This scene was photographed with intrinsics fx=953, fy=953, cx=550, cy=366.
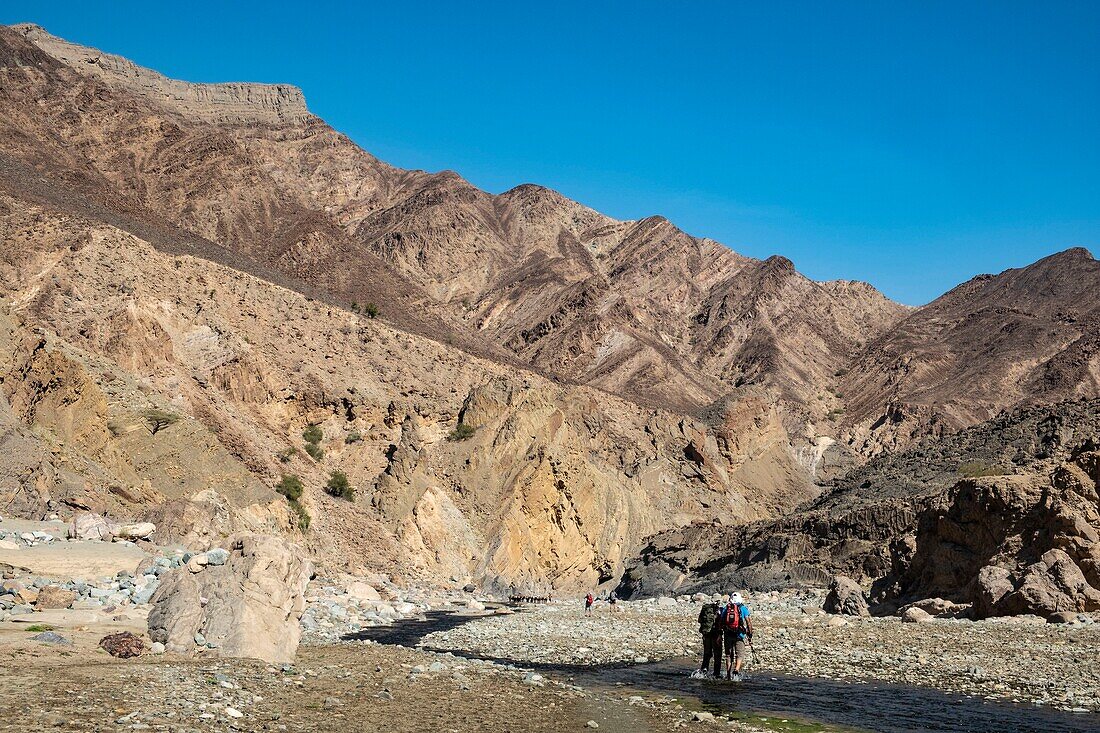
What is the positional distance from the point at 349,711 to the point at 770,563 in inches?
Answer: 1356

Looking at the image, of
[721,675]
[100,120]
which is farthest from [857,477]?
[100,120]

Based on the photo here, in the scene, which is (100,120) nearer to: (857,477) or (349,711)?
(857,477)

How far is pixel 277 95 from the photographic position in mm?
159250

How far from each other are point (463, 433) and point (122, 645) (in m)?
40.6

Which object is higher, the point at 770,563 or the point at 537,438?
the point at 537,438

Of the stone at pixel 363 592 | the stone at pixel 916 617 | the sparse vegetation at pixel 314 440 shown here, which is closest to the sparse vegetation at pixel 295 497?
the stone at pixel 363 592

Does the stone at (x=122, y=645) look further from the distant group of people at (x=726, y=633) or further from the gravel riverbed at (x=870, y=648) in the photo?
the distant group of people at (x=726, y=633)

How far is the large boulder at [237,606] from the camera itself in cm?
1430

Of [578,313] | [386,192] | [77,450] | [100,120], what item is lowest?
[77,450]

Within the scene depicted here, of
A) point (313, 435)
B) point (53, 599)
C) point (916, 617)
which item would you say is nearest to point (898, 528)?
point (916, 617)

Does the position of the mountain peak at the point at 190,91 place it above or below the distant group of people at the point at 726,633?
above

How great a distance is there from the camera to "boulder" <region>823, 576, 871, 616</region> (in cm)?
3023

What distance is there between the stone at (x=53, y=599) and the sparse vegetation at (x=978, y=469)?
3686 centimetres

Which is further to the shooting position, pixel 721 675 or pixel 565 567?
pixel 565 567
